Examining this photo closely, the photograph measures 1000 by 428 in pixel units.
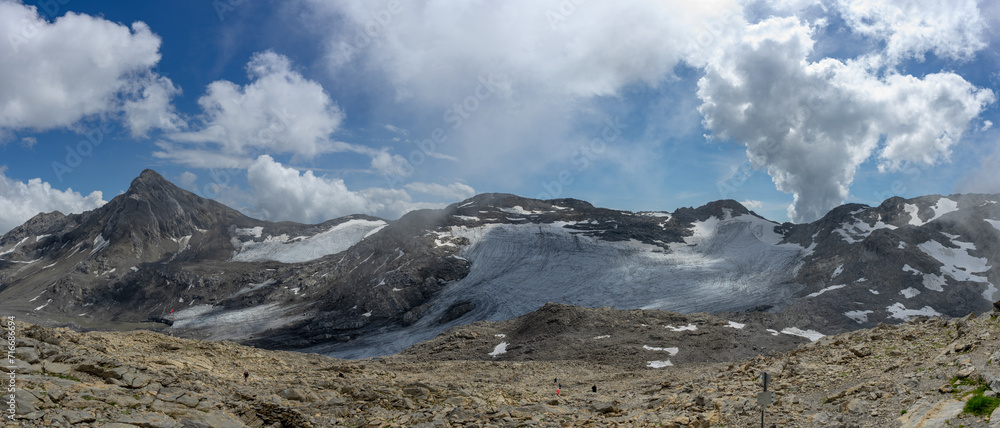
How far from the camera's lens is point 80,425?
42.9 feet

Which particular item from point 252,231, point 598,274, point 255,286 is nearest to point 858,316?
point 598,274

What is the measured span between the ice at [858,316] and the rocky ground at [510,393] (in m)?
55.2

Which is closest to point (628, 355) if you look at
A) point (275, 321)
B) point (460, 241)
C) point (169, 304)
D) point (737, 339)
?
point (737, 339)

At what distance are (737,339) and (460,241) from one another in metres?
96.9

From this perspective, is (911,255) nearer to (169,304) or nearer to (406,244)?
(406,244)

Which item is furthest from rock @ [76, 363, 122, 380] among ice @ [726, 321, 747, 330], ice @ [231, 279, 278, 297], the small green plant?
ice @ [231, 279, 278, 297]

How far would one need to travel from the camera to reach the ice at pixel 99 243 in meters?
166

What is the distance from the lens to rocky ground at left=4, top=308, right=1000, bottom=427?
13.8 m

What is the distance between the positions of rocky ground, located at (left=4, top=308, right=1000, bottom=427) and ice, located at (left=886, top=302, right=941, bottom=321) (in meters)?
62.6

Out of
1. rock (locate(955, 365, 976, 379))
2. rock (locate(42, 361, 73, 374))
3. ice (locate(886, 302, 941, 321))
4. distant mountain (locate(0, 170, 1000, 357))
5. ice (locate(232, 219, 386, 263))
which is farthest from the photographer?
ice (locate(232, 219, 386, 263))

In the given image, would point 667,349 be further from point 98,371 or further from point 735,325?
point 98,371

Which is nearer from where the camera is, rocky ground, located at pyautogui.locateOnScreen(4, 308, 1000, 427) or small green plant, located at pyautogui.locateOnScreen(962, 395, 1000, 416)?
small green plant, located at pyautogui.locateOnScreen(962, 395, 1000, 416)

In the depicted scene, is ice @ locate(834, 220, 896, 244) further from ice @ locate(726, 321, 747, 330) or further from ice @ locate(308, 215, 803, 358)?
ice @ locate(726, 321, 747, 330)

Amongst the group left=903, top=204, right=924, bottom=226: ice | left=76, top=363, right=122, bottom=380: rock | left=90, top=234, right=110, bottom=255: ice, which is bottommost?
left=76, top=363, right=122, bottom=380: rock
